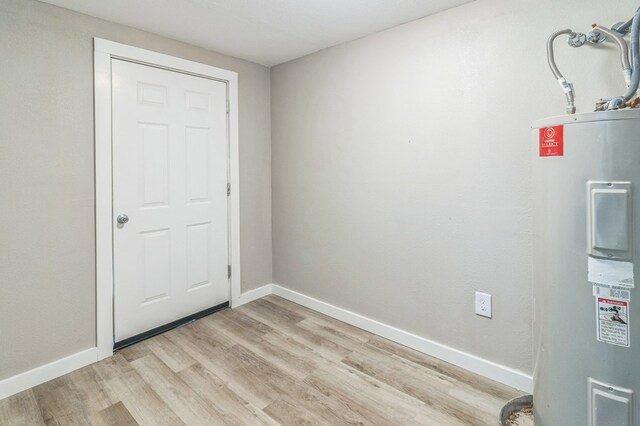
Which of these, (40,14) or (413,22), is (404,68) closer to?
(413,22)

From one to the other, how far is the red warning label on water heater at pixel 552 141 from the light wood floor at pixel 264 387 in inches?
52.5

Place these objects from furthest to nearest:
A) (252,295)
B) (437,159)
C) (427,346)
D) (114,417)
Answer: (252,295), (427,346), (437,159), (114,417)

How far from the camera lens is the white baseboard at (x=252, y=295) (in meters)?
3.02

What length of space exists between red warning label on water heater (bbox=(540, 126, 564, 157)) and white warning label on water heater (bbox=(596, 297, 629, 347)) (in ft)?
1.78

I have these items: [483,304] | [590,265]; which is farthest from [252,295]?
[590,265]

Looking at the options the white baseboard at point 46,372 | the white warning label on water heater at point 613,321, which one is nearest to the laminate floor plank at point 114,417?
the white baseboard at point 46,372

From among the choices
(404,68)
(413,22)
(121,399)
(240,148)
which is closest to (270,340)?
(121,399)

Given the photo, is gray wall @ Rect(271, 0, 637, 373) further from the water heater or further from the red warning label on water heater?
the water heater

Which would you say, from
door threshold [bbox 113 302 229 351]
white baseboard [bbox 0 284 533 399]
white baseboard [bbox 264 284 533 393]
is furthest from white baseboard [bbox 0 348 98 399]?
white baseboard [bbox 264 284 533 393]

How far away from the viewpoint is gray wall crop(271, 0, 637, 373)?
1743 millimetres

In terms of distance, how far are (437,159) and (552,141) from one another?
0.91 m

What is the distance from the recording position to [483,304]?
1966mm

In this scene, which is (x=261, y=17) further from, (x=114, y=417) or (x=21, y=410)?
(x=21, y=410)

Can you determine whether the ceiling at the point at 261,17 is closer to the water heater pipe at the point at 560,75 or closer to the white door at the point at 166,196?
the white door at the point at 166,196
